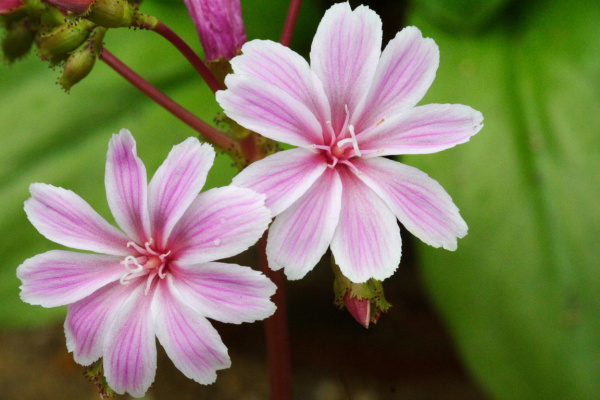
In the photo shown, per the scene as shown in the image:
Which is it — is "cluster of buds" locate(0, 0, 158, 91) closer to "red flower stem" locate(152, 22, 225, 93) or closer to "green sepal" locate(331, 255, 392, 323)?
"red flower stem" locate(152, 22, 225, 93)

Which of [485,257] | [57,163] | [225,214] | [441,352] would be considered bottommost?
[441,352]

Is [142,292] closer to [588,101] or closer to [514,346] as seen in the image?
[514,346]

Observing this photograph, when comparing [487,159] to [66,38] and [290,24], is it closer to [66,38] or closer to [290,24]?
[290,24]

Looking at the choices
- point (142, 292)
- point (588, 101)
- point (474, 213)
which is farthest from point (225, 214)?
point (588, 101)

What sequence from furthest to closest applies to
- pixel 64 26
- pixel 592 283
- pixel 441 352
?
pixel 441 352 < pixel 592 283 < pixel 64 26

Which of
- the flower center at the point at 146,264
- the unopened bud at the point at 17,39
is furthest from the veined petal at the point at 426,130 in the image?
the unopened bud at the point at 17,39

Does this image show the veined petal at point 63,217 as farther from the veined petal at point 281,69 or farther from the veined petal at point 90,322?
the veined petal at point 281,69

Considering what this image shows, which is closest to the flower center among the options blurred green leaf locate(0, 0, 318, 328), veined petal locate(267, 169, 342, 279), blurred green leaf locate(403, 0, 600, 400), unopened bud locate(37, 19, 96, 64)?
veined petal locate(267, 169, 342, 279)

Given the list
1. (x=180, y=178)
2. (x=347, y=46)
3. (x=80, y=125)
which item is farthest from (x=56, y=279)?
(x=80, y=125)
